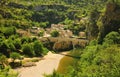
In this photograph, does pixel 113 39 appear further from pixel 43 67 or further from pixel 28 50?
pixel 28 50

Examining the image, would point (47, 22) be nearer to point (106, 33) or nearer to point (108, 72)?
point (106, 33)

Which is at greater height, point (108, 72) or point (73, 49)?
point (108, 72)

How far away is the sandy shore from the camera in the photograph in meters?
75.6

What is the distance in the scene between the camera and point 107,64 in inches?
1860

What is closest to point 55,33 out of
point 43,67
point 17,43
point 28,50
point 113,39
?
point 17,43

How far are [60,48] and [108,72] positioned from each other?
74.5 metres

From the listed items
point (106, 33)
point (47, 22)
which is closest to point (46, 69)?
point (106, 33)

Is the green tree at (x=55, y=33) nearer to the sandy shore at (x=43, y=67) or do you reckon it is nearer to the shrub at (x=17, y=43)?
the sandy shore at (x=43, y=67)

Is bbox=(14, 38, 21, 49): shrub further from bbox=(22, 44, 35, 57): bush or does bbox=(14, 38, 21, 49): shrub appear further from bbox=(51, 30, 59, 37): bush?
bbox=(51, 30, 59, 37): bush

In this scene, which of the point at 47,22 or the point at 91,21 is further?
the point at 47,22

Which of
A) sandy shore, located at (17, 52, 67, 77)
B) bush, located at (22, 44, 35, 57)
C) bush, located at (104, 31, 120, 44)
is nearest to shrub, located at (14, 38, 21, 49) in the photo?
bush, located at (22, 44, 35, 57)

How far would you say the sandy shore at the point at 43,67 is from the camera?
75.6 meters

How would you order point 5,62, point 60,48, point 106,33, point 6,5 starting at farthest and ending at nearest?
1. point 6,5
2. point 60,48
3. point 106,33
4. point 5,62

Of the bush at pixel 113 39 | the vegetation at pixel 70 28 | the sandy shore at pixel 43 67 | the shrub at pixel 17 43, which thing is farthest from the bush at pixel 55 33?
the bush at pixel 113 39
